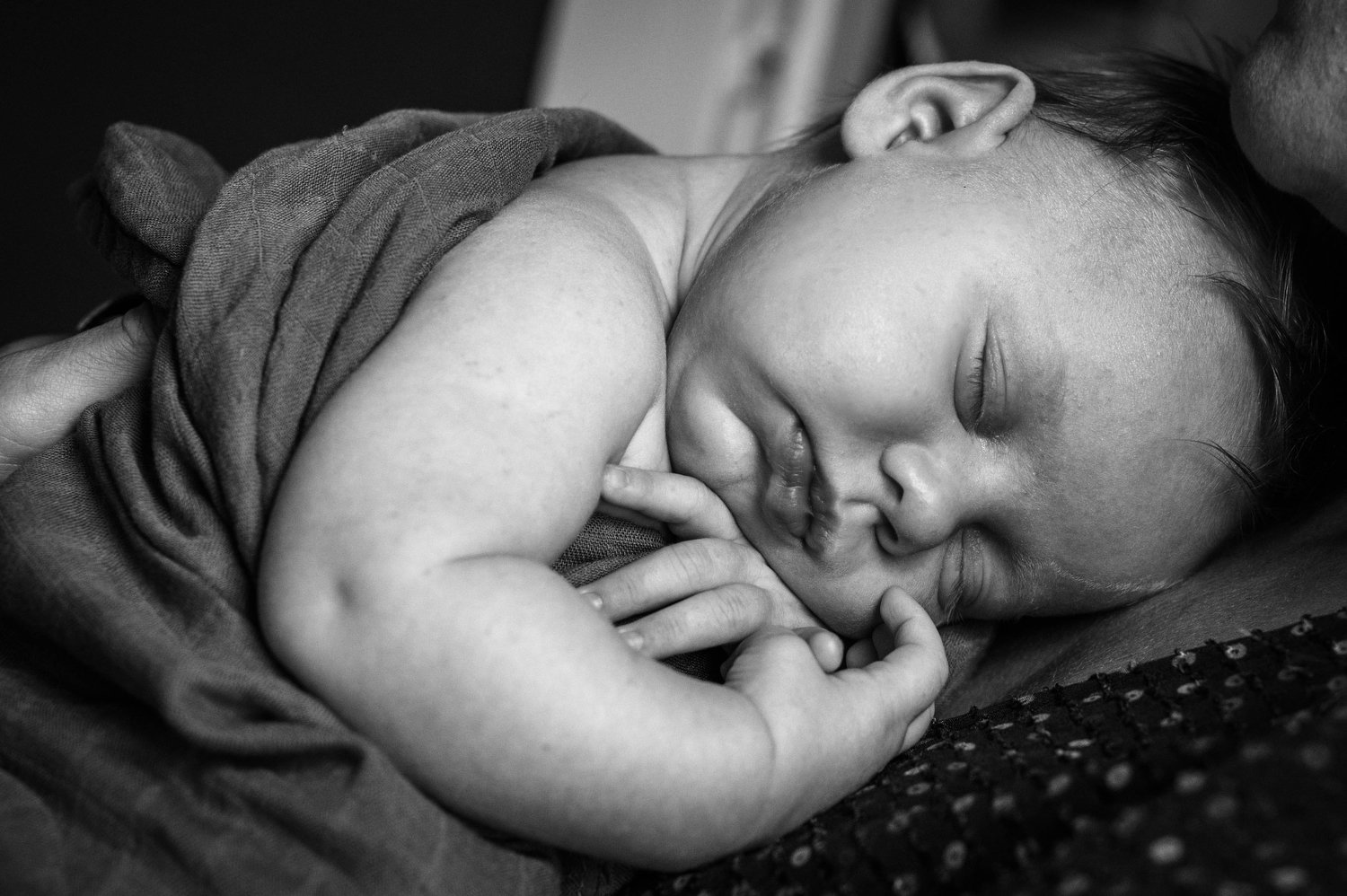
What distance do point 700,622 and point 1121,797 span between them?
326mm

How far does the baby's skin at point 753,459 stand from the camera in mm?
652

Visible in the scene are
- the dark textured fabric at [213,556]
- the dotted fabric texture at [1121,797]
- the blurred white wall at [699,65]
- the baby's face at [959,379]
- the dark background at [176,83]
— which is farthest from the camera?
the blurred white wall at [699,65]

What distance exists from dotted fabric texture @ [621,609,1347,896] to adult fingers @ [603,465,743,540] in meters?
0.25

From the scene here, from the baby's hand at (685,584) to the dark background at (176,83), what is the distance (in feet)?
4.72

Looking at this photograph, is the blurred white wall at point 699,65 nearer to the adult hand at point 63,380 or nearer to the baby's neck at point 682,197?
the baby's neck at point 682,197

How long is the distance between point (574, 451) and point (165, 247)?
40 cm

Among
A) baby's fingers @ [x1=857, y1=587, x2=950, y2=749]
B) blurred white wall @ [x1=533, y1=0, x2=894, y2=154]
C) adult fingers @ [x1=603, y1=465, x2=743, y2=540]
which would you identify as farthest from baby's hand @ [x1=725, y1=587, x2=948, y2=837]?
blurred white wall @ [x1=533, y1=0, x2=894, y2=154]

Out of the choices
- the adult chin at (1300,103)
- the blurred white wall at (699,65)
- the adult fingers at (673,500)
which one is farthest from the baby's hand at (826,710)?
the blurred white wall at (699,65)

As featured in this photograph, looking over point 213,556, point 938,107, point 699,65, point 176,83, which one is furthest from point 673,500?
point 699,65

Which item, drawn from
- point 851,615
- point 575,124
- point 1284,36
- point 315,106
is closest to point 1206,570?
point 851,615

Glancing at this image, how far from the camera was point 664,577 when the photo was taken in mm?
875

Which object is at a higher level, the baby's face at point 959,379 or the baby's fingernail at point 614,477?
the baby's face at point 959,379

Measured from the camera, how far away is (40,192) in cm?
193

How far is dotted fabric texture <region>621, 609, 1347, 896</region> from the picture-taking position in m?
0.50
